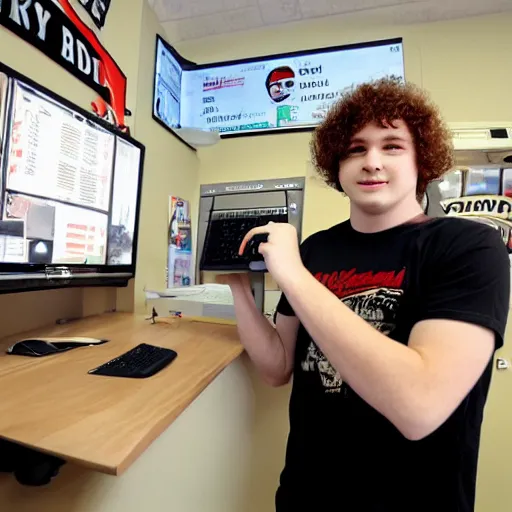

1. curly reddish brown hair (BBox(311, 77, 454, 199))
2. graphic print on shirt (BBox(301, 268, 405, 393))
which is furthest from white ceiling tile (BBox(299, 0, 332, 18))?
graphic print on shirt (BBox(301, 268, 405, 393))

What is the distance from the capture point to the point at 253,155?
6.18ft

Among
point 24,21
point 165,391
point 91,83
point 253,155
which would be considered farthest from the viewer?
point 253,155

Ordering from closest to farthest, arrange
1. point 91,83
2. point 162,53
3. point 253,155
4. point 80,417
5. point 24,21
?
point 80,417 → point 24,21 → point 91,83 → point 162,53 → point 253,155

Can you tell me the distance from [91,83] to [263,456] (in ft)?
5.03

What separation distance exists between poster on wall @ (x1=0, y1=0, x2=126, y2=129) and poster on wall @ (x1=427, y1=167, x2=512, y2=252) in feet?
4.40

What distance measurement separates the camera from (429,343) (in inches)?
20.1

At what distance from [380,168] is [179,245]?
1.25 m

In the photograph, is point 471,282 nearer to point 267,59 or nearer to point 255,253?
point 255,253

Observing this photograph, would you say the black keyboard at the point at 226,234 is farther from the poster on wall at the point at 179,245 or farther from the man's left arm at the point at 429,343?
the man's left arm at the point at 429,343

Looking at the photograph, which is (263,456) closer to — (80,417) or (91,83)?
(80,417)

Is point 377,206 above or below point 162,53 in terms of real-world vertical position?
below

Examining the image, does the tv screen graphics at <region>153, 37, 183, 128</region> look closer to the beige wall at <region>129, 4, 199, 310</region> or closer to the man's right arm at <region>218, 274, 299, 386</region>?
the beige wall at <region>129, 4, 199, 310</region>

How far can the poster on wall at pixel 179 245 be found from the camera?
5.59ft

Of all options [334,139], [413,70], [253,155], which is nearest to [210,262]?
[253,155]
